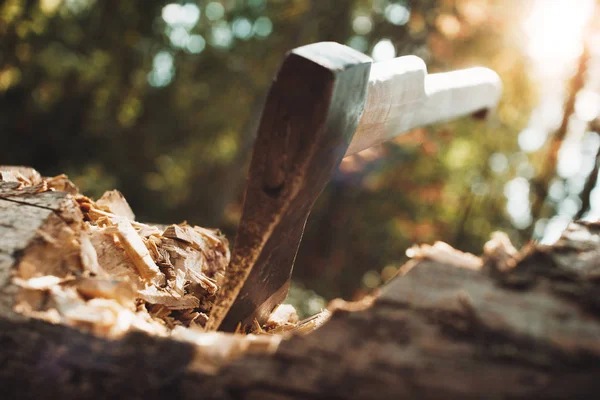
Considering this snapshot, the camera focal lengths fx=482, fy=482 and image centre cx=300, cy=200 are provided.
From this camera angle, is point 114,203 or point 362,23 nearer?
point 114,203

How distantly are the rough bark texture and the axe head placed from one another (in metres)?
0.41

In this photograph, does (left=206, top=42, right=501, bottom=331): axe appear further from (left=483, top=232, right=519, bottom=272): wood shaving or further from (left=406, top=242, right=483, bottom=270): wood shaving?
(left=483, top=232, right=519, bottom=272): wood shaving

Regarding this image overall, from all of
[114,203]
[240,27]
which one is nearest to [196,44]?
[240,27]

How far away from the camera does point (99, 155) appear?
9.73m

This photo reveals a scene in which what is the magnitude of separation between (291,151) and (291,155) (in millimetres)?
12

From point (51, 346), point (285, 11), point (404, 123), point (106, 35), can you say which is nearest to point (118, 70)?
point (106, 35)

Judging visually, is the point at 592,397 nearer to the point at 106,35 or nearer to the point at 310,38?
the point at 310,38

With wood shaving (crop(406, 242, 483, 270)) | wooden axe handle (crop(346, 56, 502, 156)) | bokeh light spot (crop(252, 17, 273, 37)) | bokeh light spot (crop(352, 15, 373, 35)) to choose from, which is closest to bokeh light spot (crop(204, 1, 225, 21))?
bokeh light spot (crop(252, 17, 273, 37))

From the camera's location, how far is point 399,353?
3.64ft

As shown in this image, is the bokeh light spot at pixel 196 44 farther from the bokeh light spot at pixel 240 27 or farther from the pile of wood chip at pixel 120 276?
the pile of wood chip at pixel 120 276

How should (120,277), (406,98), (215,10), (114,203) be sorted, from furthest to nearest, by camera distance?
(215,10)
(114,203)
(406,98)
(120,277)

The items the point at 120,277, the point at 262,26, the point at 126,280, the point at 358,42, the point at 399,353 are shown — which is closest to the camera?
the point at 399,353

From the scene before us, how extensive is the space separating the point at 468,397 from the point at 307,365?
36cm

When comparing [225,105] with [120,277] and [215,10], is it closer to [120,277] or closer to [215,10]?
[215,10]
